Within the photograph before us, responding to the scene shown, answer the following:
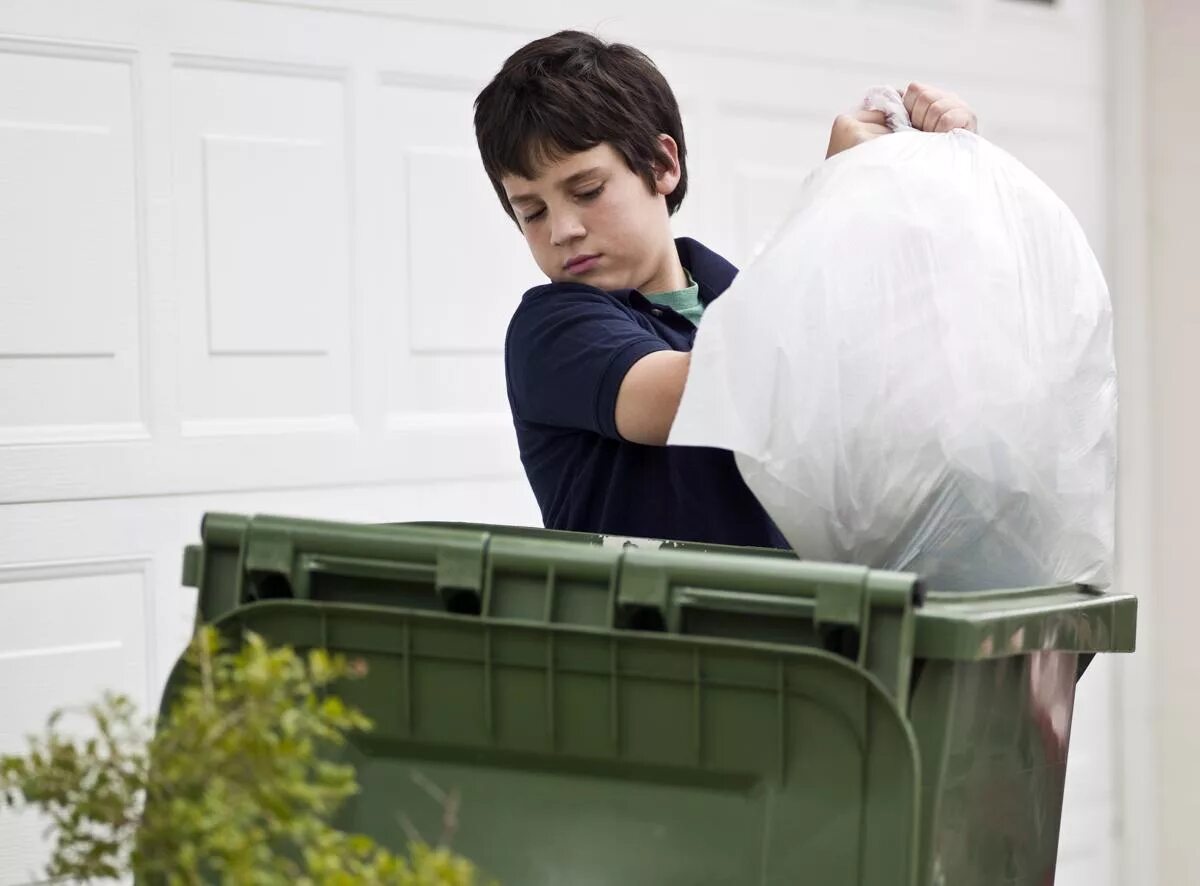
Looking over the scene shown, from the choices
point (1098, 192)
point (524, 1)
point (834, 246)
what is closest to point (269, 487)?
point (524, 1)

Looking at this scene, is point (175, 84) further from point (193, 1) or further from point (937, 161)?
point (937, 161)

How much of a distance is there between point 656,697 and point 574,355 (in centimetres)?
38

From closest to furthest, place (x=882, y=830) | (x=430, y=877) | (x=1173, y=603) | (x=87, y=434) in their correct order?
(x=430, y=877), (x=882, y=830), (x=87, y=434), (x=1173, y=603)

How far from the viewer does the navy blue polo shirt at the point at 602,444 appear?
1.20m

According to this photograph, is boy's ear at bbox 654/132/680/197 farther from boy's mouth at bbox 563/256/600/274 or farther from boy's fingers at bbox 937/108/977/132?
boy's fingers at bbox 937/108/977/132

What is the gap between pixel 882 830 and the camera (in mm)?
848

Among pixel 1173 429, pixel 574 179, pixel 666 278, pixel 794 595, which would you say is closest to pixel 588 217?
pixel 574 179

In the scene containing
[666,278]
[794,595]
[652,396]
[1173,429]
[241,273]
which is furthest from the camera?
[1173,429]

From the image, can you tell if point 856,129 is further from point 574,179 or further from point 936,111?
point 574,179

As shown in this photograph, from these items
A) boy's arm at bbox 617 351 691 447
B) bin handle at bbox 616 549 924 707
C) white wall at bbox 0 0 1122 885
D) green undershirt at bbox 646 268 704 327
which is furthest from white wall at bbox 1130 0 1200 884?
bin handle at bbox 616 549 924 707

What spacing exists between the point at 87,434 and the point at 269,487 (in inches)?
10.1

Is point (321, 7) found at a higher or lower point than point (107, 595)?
higher

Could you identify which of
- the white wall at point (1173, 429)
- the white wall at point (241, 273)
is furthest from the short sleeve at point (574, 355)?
the white wall at point (1173, 429)

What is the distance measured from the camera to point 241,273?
7.07ft
